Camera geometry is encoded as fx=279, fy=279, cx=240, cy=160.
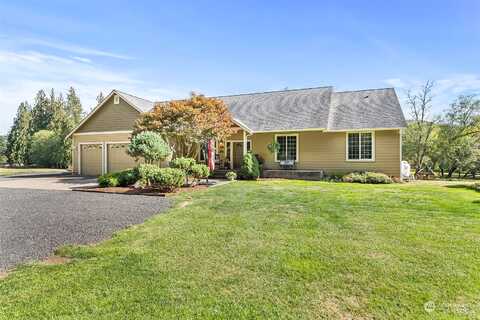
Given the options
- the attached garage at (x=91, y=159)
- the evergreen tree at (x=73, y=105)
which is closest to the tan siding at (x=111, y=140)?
the attached garage at (x=91, y=159)

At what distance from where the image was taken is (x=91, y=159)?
66.1 feet

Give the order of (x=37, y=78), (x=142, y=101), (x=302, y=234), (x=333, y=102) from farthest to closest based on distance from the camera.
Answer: (x=142, y=101)
(x=333, y=102)
(x=37, y=78)
(x=302, y=234)

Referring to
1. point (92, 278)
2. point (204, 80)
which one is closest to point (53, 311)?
point (92, 278)

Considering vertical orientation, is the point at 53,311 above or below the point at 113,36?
below

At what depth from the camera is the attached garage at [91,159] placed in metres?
19.9

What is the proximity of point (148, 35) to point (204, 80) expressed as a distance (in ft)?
28.6

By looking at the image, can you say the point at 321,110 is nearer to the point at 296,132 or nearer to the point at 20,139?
the point at 296,132

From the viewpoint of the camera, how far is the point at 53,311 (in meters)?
2.86

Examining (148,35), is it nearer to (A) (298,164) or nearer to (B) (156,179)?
(B) (156,179)

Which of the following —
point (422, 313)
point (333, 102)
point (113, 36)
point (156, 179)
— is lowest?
point (422, 313)

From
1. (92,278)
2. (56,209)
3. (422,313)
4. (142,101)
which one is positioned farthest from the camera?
(142,101)

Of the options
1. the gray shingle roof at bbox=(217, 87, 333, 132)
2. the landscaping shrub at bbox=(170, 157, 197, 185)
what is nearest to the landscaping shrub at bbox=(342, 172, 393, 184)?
the gray shingle roof at bbox=(217, 87, 333, 132)

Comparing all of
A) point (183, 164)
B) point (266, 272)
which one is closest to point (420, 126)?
point (183, 164)

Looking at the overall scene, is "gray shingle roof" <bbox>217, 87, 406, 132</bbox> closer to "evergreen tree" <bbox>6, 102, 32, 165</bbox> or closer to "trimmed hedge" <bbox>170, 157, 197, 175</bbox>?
"trimmed hedge" <bbox>170, 157, 197, 175</bbox>
